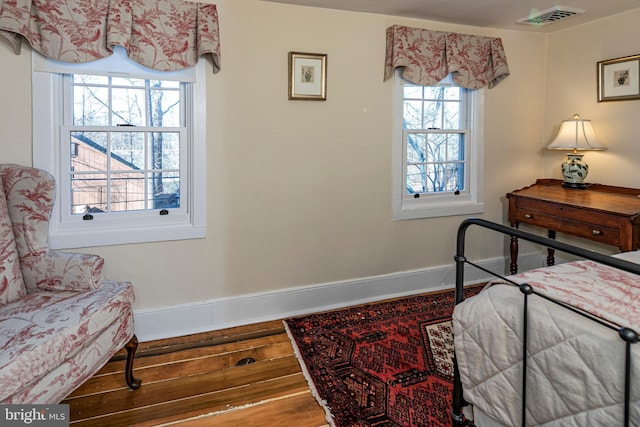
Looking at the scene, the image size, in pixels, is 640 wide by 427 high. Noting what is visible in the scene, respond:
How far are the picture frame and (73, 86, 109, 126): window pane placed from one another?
366 cm

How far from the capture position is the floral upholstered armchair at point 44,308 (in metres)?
1.51

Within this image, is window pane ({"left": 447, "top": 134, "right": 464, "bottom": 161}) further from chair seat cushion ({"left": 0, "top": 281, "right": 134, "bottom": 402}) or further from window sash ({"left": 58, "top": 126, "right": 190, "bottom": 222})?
chair seat cushion ({"left": 0, "top": 281, "right": 134, "bottom": 402})

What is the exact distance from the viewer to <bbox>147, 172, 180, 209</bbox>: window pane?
2.66 meters

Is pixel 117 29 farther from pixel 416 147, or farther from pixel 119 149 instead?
pixel 416 147

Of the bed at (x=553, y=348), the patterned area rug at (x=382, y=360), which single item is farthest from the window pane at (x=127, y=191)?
the bed at (x=553, y=348)

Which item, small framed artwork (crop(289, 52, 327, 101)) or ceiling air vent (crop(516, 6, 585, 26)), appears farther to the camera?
ceiling air vent (crop(516, 6, 585, 26))

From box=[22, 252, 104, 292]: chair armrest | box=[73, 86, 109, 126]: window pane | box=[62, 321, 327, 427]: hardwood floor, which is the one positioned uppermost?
box=[73, 86, 109, 126]: window pane

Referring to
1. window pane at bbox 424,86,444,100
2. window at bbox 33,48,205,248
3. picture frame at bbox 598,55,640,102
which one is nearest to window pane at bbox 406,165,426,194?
window pane at bbox 424,86,444,100

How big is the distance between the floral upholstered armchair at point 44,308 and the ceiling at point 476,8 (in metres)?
1.97

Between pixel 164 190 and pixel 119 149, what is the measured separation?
371 mm

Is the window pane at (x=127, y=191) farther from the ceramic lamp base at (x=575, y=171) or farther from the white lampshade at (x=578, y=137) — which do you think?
the ceramic lamp base at (x=575, y=171)

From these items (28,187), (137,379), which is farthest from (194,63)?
(137,379)

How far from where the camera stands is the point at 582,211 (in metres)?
2.83

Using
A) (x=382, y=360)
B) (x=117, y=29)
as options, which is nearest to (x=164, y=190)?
(x=117, y=29)
